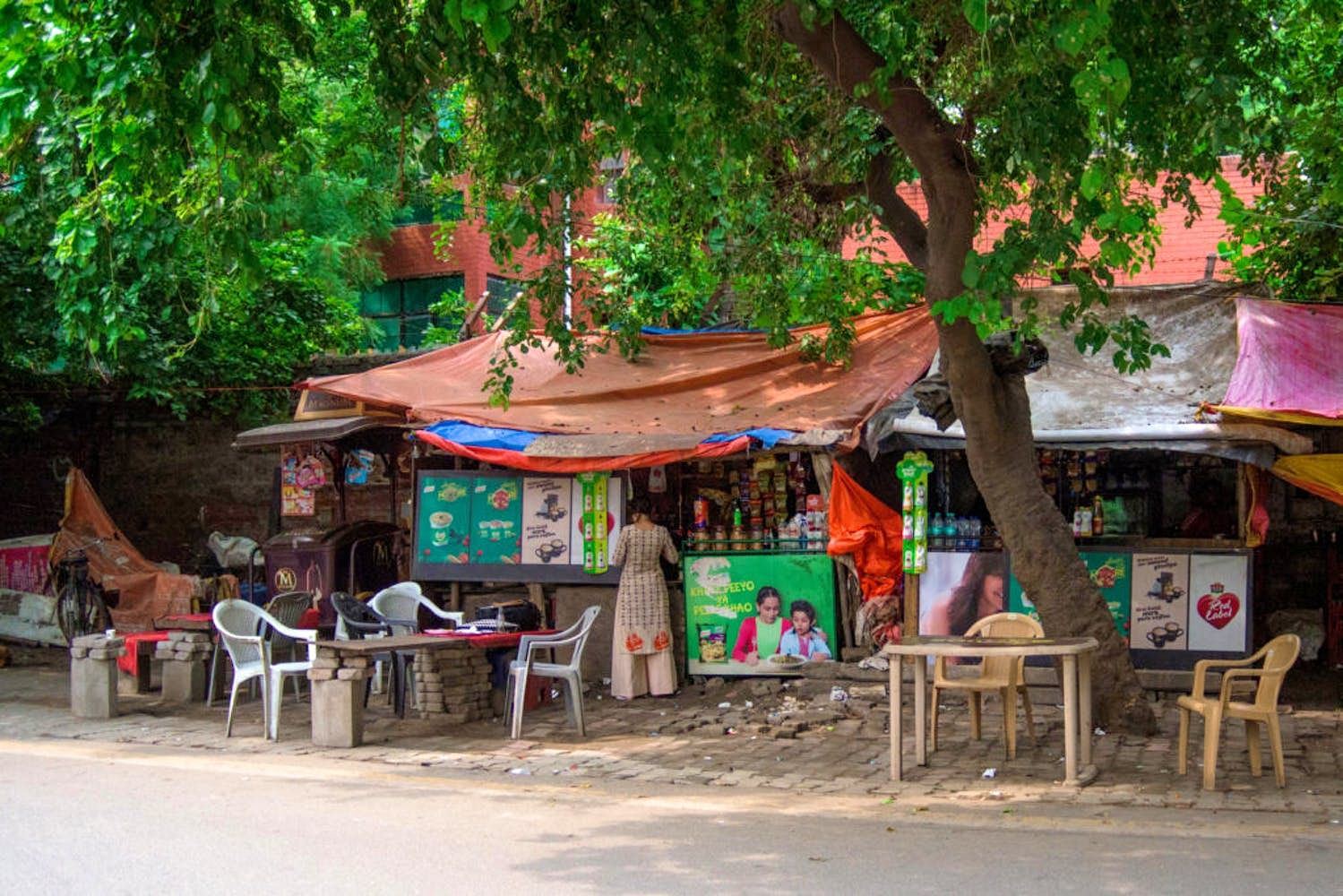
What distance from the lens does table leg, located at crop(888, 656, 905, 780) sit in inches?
342

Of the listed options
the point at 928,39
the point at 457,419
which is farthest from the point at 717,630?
the point at 928,39

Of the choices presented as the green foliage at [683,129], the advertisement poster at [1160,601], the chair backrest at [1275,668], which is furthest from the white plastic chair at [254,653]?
the advertisement poster at [1160,601]

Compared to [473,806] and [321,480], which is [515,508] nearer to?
[321,480]

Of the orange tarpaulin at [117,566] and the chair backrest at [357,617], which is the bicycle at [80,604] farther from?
the chair backrest at [357,617]

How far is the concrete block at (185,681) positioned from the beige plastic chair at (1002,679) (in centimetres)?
695

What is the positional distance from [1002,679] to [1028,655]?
911 millimetres

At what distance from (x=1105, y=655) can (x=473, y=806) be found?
4.77 metres

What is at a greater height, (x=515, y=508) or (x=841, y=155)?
(x=841, y=155)

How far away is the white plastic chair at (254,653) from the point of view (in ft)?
34.7

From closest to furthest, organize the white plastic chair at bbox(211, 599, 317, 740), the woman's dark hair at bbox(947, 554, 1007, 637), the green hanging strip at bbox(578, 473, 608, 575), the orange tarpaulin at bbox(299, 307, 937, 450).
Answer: the white plastic chair at bbox(211, 599, 317, 740) < the woman's dark hair at bbox(947, 554, 1007, 637) < the orange tarpaulin at bbox(299, 307, 937, 450) < the green hanging strip at bbox(578, 473, 608, 575)

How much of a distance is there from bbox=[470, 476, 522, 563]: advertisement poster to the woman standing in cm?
147

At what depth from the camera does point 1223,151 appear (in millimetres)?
7766

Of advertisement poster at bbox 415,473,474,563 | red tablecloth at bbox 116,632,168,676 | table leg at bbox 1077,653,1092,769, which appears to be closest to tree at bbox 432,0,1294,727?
table leg at bbox 1077,653,1092,769

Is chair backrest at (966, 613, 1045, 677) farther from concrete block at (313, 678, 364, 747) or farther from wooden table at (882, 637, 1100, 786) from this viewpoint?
concrete block at (313, 678, 364, 747)
